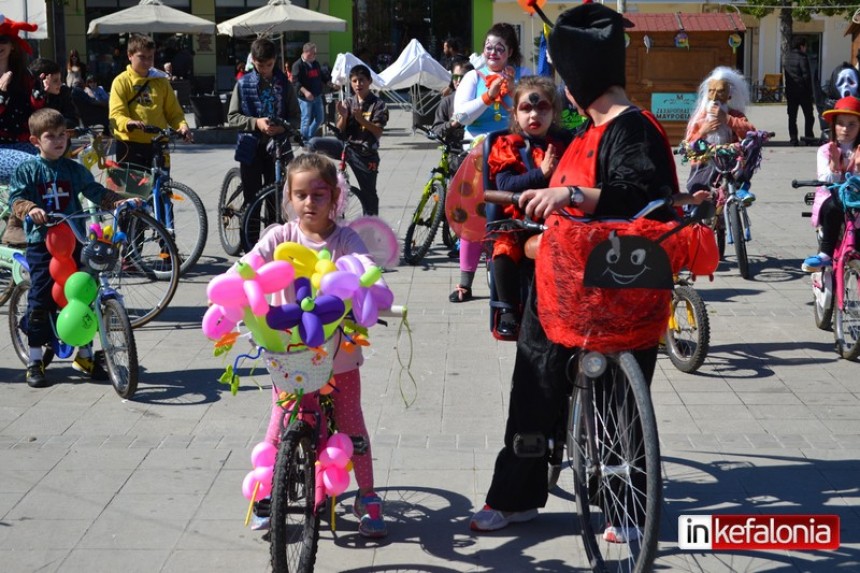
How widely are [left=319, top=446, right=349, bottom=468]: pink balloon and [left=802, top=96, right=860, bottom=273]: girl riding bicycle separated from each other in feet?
14.3

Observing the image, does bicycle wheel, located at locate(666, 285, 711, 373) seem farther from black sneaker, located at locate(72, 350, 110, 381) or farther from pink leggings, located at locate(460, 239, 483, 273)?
black sneaker, located at locate(72, 350, 110, 381)

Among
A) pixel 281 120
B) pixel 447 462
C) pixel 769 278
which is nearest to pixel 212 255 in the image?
pixel 281 120

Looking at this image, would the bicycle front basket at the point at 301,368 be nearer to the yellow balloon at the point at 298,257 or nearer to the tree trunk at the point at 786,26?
the yellow balloon at the point at 298,257

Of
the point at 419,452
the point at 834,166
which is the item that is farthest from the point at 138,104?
the point at 834,166

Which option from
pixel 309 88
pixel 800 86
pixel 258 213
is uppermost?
pixel 309 88

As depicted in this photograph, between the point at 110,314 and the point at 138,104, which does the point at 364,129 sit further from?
the point at 110,314

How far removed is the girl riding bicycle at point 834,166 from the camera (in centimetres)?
752

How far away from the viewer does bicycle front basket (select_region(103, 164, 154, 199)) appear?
9117 mm

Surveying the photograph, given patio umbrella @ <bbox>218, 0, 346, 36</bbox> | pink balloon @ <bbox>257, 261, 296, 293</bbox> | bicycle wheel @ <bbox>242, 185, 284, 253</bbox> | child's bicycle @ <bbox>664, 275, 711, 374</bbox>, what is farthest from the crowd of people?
patio umbrella @ <bbox>218, 0, 346, 36</bbox>

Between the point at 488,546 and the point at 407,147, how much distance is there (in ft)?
59.4

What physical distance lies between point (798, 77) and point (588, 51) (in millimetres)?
19230

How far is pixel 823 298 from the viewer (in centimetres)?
792

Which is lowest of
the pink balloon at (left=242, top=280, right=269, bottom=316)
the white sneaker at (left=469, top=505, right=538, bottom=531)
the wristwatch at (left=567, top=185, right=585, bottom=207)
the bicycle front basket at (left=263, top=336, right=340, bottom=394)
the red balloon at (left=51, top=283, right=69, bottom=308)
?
the white sneaker at (left=469, top=505, right=538, bottom=531)

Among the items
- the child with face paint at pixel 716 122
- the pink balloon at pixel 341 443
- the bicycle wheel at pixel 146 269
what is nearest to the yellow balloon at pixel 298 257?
the pink balloon at pixel 341 443
